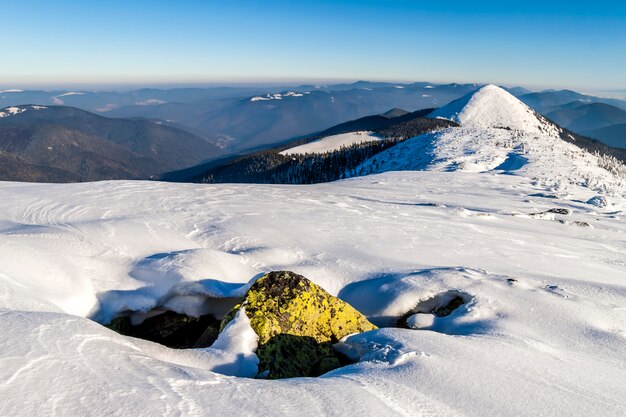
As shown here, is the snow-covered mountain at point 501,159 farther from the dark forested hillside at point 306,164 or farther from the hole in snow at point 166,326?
the hole in snow at point 166,326

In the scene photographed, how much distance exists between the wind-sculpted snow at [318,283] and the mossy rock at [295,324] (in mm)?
437

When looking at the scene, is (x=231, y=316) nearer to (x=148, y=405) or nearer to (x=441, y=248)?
(x=148, y=405)

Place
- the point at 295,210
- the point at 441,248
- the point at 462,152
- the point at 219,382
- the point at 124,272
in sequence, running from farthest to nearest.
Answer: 1. the point at 462,152
2. the point at 295,210
3. the point at 441,248
4. the point at 124,272
5. the point at 219,382

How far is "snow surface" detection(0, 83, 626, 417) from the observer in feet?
17.4

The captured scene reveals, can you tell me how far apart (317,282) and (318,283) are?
0.16ft

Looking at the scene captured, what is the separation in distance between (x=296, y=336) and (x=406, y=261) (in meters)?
6.73

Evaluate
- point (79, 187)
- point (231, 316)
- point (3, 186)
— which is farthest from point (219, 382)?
point (3, 186)

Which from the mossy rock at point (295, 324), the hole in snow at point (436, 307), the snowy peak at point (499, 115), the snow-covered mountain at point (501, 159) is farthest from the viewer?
the snowy peak at point (499, 115)

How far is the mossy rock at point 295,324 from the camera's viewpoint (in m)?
7.68

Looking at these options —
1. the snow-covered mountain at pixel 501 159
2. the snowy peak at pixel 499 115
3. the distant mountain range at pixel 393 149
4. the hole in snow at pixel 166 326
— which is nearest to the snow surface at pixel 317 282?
the hole in snow at pixel 166 326

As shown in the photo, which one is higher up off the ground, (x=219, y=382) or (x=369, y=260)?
(x=219, y=382)

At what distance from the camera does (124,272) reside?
1091 centimetres

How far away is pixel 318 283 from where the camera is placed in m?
12.0

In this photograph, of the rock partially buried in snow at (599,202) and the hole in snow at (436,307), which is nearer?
the hole in snow at (436,307)
